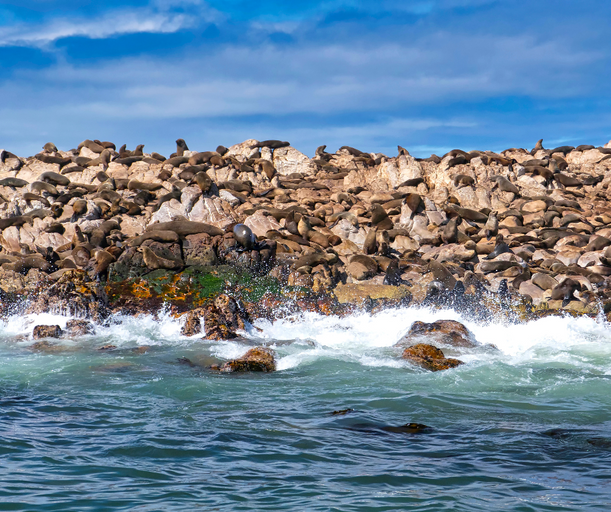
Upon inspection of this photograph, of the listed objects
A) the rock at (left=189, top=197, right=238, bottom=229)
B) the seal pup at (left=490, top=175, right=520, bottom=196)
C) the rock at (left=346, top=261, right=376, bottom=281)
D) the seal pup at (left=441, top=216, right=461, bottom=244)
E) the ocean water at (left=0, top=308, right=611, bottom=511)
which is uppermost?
the seal pup at (left=490, top=175, right=520, bottom=196)

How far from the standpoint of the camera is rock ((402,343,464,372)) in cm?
1062

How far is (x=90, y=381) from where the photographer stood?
963 centimetres

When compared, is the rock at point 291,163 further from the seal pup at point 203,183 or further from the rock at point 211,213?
the rock at point 211,213

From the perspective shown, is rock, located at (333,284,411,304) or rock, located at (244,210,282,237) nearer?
rock, located at (333,284,411,304)

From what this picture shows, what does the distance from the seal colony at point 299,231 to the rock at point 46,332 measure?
1767 mm

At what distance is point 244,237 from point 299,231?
5.00 metres

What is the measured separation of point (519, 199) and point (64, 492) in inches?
1197

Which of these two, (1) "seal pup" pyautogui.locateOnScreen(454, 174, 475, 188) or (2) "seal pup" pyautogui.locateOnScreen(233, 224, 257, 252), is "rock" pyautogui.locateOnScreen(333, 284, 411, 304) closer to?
(2) "seal pup" pyautogui.locateOnScreen(233, 224, 257, 252)

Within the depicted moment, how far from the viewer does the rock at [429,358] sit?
10625mm

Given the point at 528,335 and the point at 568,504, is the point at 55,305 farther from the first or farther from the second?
the point at 568,504

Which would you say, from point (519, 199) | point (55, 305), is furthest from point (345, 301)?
point (519, 199)

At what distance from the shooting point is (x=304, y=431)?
6902mm

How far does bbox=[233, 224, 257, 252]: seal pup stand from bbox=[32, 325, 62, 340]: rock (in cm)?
690

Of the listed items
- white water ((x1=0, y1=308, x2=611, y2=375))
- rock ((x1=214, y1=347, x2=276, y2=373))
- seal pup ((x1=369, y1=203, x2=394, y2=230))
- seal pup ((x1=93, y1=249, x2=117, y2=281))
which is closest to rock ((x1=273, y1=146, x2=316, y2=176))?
seal pup ((x1=369, y1=203, x2=394, y2=230))
